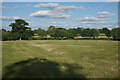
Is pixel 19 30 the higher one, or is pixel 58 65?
pixel 19 30

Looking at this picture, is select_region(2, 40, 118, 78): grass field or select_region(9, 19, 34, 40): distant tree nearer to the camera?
select_region(2, 40, 118, 78): grass field

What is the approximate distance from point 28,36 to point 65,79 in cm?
8239

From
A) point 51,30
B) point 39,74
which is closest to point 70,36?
point 51,30

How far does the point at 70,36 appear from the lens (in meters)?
122

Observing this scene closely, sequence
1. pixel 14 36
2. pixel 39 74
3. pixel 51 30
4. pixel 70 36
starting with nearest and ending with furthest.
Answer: pixel 39 74
pixel 14 36
pixel 70 36
pixel 51 30

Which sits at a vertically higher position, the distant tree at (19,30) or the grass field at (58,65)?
the distant tree at (19,30)

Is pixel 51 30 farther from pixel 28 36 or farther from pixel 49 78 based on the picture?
pixel 49 78

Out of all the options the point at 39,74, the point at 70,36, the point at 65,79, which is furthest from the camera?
the point at 70,36

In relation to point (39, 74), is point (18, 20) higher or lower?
higher

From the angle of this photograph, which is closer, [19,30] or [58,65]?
[58,65]

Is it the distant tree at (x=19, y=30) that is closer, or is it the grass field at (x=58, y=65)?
the grass field at (x=58, y=65)

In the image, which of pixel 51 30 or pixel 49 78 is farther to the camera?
pixel 51 30

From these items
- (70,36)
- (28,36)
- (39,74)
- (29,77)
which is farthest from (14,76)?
(70,36)

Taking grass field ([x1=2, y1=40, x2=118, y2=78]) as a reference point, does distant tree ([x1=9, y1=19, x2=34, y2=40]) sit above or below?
above
